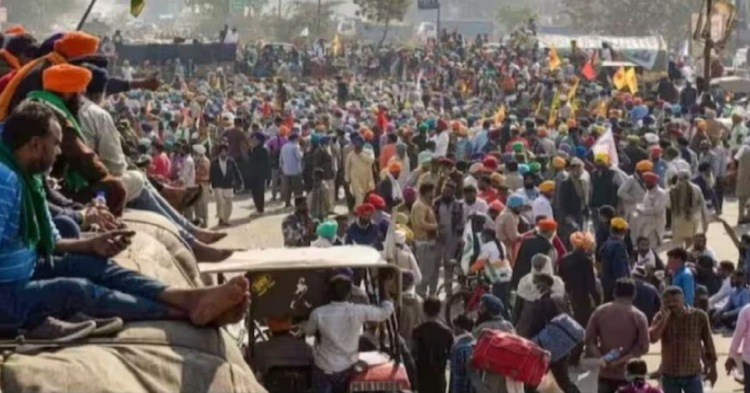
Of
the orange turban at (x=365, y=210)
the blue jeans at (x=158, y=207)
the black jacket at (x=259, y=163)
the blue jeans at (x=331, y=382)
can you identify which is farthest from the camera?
the black jacket at (x=259, y=163)

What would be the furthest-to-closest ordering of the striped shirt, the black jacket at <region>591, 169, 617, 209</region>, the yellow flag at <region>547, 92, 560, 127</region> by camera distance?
the yellow flag at <region>547, 92, 560, 127</region>, the black jacket at <region>591, 169, 617, 209</region>, the striped shirt

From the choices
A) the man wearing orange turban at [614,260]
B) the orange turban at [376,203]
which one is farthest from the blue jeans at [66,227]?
the orange turban at [376,203]

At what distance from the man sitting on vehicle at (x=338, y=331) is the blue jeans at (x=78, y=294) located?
3.19m

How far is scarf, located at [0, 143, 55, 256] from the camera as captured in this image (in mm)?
5453

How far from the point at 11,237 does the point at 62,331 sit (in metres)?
0.39

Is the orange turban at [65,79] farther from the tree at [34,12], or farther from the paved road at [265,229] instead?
the tree at [34,12]

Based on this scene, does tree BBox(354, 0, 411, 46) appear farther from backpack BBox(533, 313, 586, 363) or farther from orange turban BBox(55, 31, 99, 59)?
orange turban BBox(55, 31, 99, 59)

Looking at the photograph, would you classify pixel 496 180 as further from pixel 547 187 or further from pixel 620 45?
pixel 620 45

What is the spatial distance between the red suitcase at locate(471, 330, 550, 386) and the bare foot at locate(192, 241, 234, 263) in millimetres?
2054

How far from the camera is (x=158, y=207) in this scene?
27.0ft

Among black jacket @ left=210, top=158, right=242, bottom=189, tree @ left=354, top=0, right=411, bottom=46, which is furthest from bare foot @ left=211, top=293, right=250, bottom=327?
tree @ left=354, top=0, right=411, bottom=46

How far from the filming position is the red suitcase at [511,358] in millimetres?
9594

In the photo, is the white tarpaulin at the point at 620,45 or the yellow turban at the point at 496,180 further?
the white tarpaulin at the point at 620,45

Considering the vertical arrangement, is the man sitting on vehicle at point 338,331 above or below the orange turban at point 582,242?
above
